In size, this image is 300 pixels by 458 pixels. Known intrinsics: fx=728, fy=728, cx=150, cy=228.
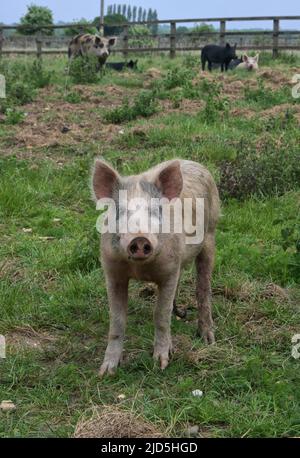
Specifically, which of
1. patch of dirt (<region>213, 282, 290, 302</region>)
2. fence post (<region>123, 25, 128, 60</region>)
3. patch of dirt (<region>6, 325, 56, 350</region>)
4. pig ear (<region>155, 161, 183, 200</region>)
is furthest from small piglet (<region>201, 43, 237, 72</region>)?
pig ear (<region>155, 161, 183, 200</region>)

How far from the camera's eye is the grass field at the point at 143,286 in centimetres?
356

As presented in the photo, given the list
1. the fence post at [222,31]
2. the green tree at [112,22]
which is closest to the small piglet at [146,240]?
the fence post at [222,31]

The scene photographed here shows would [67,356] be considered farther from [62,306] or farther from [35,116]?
[35,116]

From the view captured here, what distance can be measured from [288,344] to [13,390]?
5.31 feet

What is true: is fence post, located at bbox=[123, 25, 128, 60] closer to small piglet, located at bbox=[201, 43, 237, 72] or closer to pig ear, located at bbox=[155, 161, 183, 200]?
small piglet, located at bbox=[201, 43, 237, 72]

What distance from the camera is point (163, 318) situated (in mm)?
3963

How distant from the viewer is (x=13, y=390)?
373 centimetres

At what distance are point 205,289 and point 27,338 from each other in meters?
1.12

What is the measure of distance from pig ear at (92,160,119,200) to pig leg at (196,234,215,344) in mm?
897

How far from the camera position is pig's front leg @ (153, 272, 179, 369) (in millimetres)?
3919

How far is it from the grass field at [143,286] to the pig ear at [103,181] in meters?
0.96

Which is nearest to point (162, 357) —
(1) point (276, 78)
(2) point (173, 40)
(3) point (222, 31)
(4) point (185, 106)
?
(4) point (185, 106)

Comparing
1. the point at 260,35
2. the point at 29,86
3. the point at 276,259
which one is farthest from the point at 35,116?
the point at 260,35

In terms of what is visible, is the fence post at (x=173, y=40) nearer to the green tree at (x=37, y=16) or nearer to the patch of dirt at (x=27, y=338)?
the green tree at (x=37, y=16)
